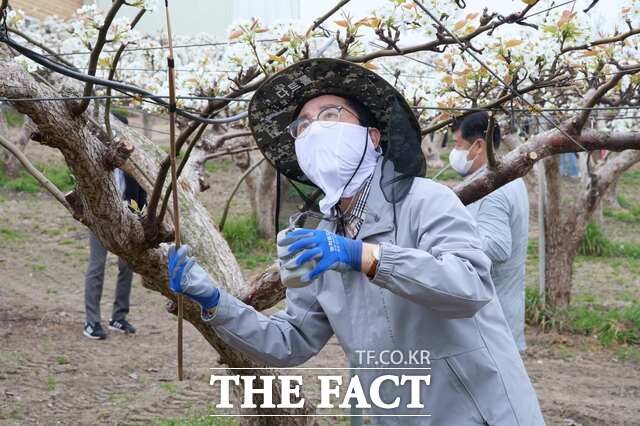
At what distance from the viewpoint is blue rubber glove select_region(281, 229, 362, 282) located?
81.7 inches

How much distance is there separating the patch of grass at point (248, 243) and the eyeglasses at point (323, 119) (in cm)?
802

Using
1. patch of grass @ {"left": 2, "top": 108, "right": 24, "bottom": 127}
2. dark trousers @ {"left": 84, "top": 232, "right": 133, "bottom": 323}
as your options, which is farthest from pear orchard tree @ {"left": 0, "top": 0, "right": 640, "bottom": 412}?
patch of grass @ {"left": 2, "top": 108, "right": 24, "bottom": 127}

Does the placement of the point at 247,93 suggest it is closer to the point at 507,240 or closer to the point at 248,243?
the point at 507,240

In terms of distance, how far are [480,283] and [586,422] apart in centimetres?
381

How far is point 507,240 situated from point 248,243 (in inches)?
288

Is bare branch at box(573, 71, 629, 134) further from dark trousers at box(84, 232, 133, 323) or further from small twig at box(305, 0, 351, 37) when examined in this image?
dark trousers at box(84, 232, 133, 323)

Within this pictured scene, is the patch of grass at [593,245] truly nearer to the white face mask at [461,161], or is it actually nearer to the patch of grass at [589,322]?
the patch of grass at [589,322]

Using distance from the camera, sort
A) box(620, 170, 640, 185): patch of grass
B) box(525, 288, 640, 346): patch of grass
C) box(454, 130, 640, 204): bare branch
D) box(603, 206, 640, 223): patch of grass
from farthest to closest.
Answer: box(620, 170, 640, 185): patch of grass
box(603, 206, 640, 223): patch of grass
box(525, 288, 640, 346): patch of grass
box(454, 130, 640, 204): bare branch

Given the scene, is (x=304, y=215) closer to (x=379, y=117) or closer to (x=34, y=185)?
(x=379, y=117)

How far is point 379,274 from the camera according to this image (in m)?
2.04

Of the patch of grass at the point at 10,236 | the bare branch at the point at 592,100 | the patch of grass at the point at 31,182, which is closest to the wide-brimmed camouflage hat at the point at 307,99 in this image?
the bare branch at the point at 592,100

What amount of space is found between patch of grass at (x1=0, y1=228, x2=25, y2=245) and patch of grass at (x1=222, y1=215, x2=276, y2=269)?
2.63 m

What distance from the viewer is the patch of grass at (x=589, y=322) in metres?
7.72

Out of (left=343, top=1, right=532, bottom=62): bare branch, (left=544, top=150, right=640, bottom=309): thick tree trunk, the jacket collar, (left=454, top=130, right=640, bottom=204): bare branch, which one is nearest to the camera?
the jacket collar
